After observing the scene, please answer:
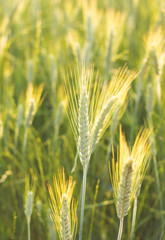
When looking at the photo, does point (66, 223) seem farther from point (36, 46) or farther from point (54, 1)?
point (54, 1)

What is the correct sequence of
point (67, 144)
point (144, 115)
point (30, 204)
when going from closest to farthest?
point (30, 204) → point (67, 144) → point (144, 115)

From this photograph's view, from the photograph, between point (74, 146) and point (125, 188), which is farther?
point (74, 146)

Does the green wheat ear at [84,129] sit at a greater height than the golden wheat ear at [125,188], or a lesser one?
greater

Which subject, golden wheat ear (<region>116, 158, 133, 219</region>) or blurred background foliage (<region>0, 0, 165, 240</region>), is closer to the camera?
golden wheat ear (<region>116, 158, 133, 219</region>)

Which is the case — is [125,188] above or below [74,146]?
below

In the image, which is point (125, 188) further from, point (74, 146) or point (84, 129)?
point (74, 146)

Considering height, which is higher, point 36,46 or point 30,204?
point 36,46

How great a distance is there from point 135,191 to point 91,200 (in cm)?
46

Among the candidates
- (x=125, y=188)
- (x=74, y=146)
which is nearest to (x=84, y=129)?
(x=125, y=188)

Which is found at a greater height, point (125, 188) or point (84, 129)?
point (84, 129)

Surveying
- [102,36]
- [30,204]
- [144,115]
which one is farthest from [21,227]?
[102,36]

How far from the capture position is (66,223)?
2.28ft

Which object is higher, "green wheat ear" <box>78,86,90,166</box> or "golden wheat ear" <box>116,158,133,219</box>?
"green wheat ear" <box>78,86,90,166</box>

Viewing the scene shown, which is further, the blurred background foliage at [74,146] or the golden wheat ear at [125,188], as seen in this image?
the blurred background foliage at [74,146]
